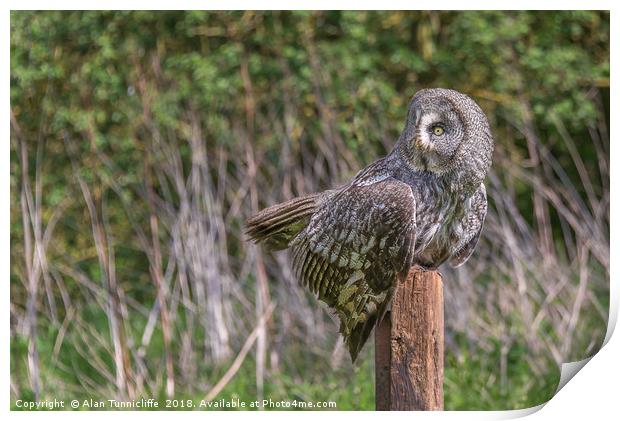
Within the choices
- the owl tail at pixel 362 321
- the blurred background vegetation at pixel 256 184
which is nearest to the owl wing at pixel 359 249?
the owl tail at pixel 362 321

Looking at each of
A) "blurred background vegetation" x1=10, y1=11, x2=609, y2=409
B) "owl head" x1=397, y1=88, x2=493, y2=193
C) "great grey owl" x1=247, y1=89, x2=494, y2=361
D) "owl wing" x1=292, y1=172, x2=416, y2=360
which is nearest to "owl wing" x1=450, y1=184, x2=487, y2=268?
"great grey owl" x1=247, y1=89, x2=494, y2=361

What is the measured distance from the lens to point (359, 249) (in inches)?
89.7

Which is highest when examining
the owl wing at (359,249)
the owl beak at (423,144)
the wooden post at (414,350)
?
the owl beak at (423,144)

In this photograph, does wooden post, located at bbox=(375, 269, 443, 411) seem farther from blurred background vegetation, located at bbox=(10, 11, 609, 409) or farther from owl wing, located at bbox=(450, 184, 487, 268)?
blurred background vegetation, located at bbox=(10, 11, 609, 409)

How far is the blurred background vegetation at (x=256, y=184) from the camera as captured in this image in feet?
10.2

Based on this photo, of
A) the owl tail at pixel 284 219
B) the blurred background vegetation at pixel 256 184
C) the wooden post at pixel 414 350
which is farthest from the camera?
the blurred background vegetation at pixel 256 184

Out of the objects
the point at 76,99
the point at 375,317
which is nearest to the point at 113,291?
the point at 76,99

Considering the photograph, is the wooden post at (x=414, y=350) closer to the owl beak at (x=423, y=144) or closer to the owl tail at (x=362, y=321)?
the owl tail at (x=362, y=321)

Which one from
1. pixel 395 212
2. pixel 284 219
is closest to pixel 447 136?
pixel 395 212

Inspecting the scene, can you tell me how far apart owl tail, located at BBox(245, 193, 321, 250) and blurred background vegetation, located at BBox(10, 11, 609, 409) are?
627 mm

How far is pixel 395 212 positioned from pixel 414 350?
12.9 inches

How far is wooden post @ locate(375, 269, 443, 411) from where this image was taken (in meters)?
2.10

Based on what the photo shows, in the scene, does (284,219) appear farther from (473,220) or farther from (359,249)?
(473,220)

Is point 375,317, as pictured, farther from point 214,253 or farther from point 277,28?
point 277,28
